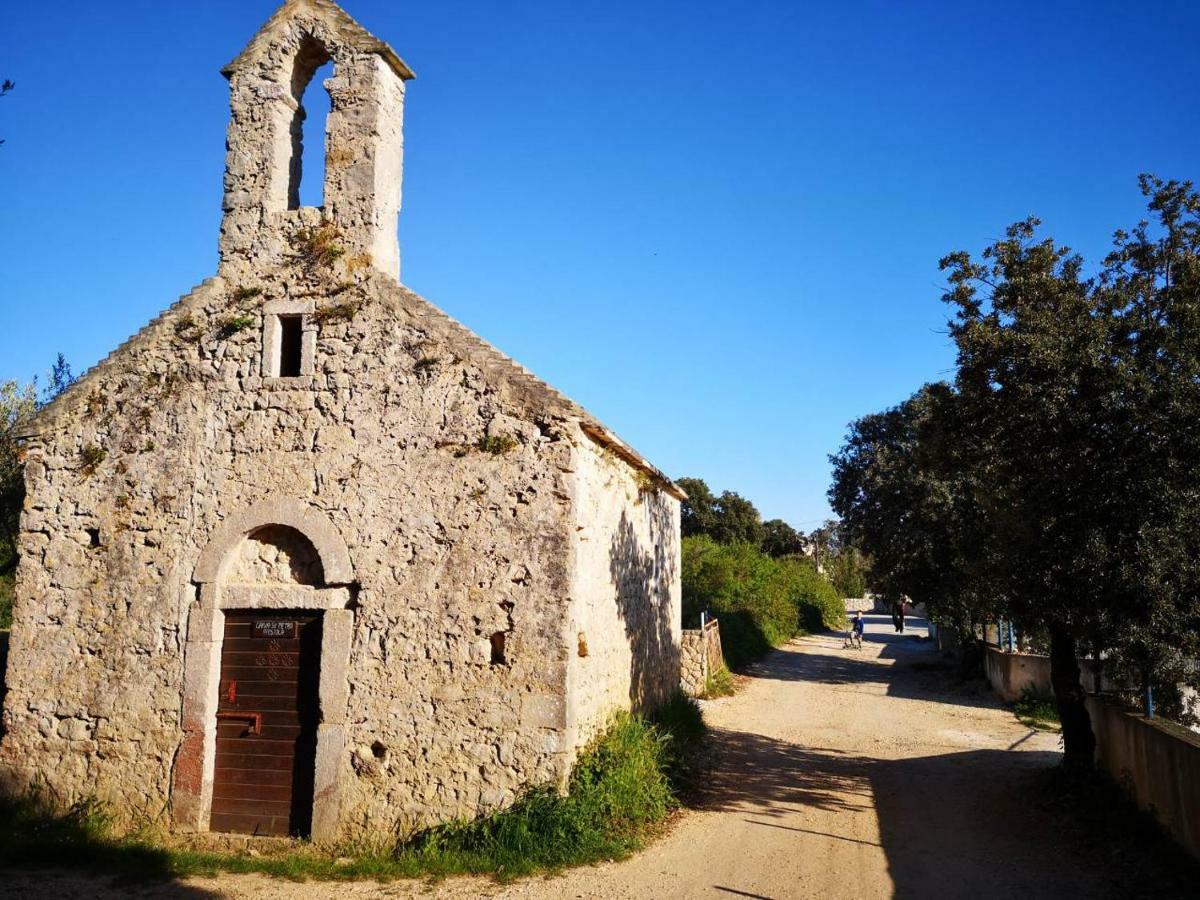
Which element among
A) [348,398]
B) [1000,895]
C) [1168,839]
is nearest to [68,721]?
[348,398]

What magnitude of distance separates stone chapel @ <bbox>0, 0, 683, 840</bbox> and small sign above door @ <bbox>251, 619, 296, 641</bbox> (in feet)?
0.08

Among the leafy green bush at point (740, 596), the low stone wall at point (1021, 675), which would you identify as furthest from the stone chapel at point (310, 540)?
the leafy green bush at point (740, 596)

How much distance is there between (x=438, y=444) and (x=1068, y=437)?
6698mm

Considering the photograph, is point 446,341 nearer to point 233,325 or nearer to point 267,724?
point 233,325

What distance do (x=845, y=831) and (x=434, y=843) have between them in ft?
14.3

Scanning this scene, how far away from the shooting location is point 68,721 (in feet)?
31.2

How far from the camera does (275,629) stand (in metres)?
9.51

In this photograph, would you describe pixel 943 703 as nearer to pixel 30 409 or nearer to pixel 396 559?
pixel 396 559

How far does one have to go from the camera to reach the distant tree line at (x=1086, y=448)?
8.48 meters

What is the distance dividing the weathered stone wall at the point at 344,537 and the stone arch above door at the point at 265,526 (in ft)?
0.43

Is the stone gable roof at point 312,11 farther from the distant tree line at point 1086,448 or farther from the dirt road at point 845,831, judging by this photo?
the dirt road at point 845,831

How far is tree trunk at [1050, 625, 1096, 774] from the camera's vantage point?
10.3 metres

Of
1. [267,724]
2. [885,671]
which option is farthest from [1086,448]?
[885,671]

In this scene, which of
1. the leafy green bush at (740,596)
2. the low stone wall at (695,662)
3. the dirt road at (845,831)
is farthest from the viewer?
the leafy green bush at (740,596)
